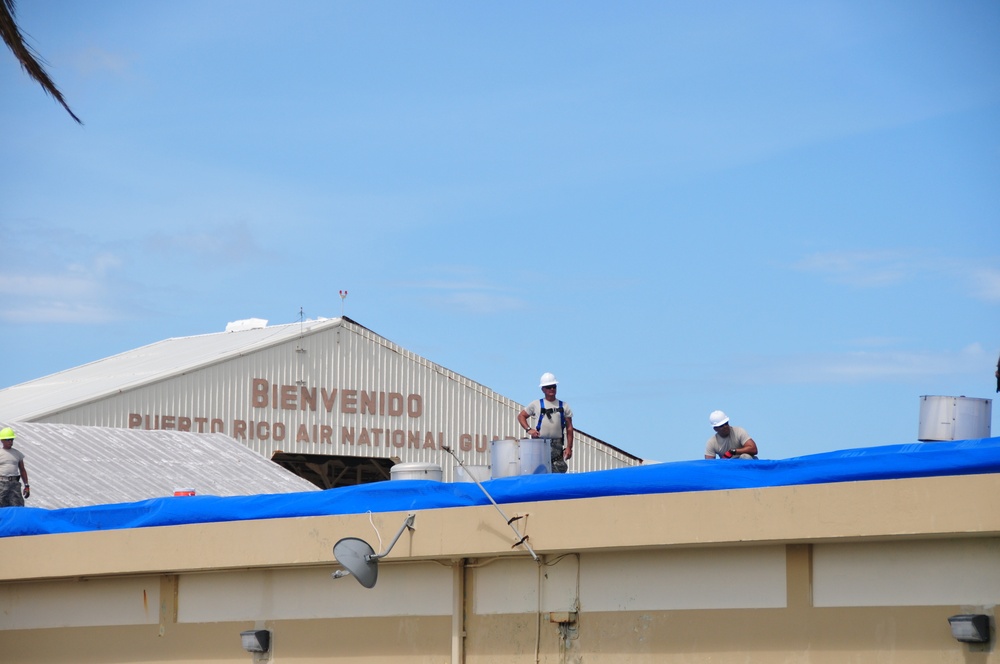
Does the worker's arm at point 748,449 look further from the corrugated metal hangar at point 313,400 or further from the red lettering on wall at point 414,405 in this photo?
the red lettering on wall at point 414,405

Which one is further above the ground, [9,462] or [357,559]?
[9,462]

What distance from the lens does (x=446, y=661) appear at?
10133mm

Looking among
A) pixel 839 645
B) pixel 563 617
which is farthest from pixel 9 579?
pixel 839 645

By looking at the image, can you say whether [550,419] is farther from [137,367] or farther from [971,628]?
[137,367]

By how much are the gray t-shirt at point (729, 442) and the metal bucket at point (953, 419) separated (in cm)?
338

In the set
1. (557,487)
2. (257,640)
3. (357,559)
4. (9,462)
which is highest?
(9,462)

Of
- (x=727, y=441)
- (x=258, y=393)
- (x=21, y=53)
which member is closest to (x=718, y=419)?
(x=727, y=441)

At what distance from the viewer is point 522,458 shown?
40.0 feet

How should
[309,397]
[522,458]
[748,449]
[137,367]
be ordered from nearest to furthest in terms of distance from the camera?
[522,458]
[748,449]
[309,397]
[137,367]

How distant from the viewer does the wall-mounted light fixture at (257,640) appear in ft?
36.1

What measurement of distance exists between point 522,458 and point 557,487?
8.56ft

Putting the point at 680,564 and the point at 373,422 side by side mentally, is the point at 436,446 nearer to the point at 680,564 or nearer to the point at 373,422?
the point at 373,422

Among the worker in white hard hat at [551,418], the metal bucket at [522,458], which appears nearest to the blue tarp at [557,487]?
the metal bucket at [522,458]

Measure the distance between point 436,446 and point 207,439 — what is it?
56.4ft
